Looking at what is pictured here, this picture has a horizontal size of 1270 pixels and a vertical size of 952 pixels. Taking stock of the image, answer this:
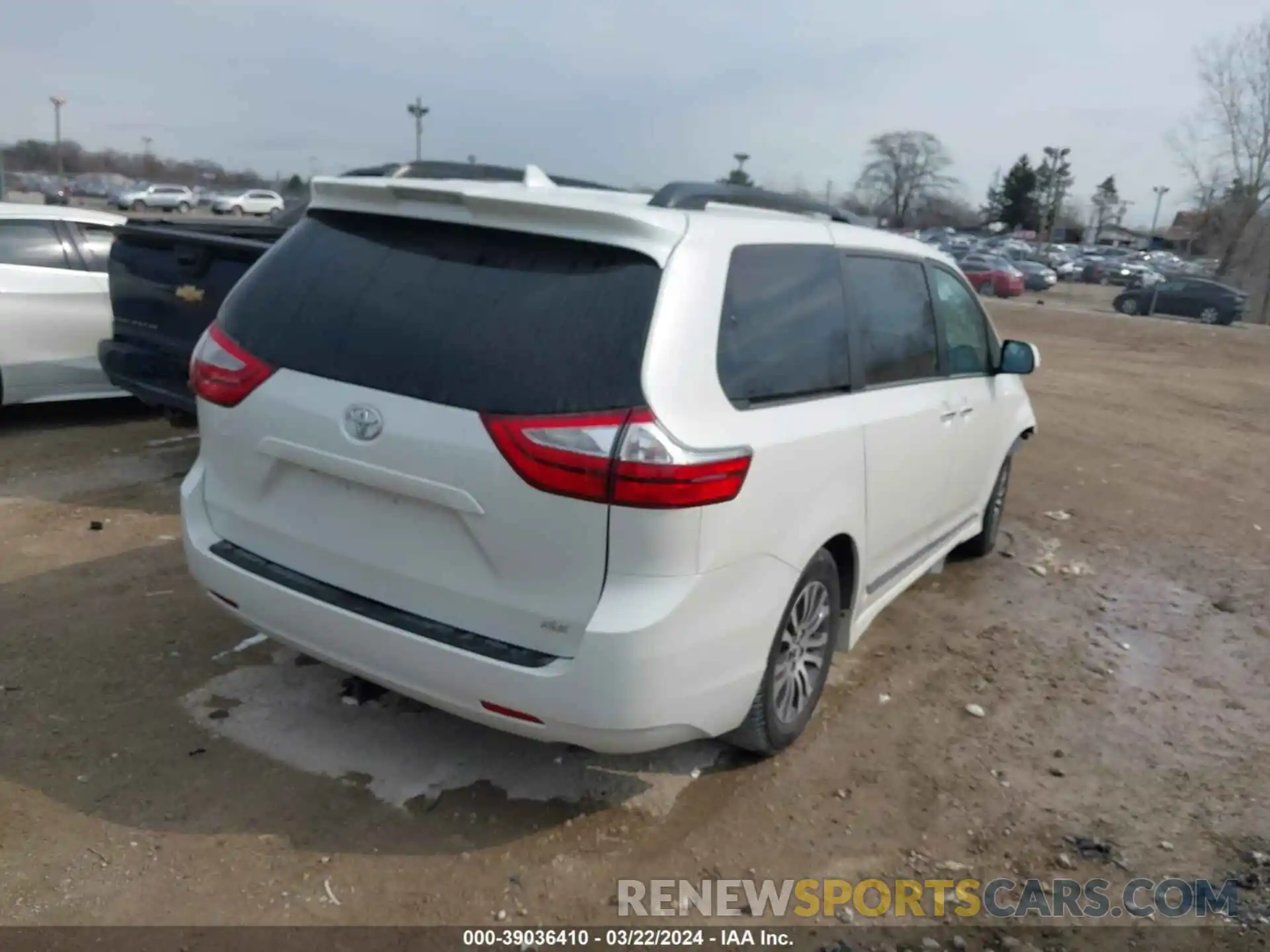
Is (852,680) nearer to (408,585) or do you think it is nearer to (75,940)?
(408,585)

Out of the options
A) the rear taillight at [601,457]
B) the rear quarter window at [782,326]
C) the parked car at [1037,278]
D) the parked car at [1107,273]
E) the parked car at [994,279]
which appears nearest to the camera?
the rear taillight at [601,457]

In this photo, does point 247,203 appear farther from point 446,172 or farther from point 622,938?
point 622,938

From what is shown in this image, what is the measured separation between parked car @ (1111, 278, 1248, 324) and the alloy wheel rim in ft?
117

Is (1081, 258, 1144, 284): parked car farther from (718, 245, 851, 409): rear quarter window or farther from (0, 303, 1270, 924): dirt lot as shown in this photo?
(718, 245, 851, 409): rear quarter window

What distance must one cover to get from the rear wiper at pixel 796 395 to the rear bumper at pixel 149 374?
13.6 ft

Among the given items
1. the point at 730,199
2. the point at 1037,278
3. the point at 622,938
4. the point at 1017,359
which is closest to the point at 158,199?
the point at 1037,278

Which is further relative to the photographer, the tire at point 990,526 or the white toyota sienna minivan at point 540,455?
the tire at point 990,526

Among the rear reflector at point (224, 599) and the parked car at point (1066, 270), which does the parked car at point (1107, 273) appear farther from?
the rear reflector at point (224, 599)

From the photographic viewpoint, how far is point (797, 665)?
3.71m

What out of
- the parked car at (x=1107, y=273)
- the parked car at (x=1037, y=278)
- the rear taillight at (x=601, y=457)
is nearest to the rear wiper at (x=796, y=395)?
the rear taillight at (x=601, y=457)

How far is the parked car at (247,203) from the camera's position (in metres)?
59.3

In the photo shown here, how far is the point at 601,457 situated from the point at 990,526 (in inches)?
163

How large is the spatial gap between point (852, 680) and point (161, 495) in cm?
428

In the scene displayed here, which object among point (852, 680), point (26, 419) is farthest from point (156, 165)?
point (852, 680)
